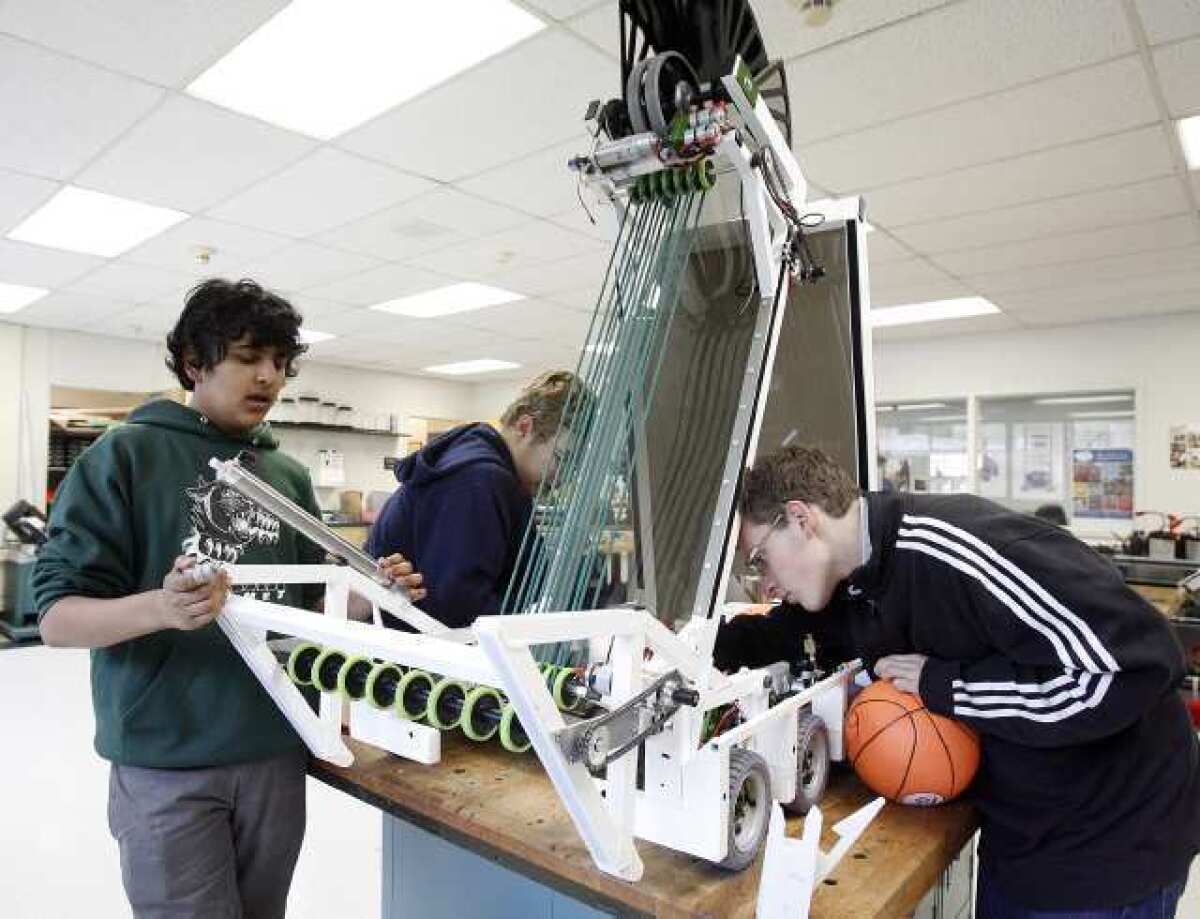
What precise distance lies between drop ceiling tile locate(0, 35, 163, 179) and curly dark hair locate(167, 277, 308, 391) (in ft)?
5.98

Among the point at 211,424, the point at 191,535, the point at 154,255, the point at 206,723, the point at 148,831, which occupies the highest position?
the point at 154,255

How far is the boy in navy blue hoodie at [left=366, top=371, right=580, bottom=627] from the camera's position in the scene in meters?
1.62

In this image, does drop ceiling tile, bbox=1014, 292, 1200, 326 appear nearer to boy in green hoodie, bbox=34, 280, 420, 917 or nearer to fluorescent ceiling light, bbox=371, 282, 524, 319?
fluorescent ceiling light, bbox=371, 282, 524, 319

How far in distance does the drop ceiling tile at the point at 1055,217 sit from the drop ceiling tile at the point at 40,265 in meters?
4.81

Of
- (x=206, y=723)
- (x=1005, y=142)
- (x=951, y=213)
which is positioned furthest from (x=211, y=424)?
(x=951, y=213)

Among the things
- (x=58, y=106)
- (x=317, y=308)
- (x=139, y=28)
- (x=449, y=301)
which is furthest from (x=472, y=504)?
(x=317, y=308)

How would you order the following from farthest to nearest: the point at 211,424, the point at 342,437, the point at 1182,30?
the point at 342,437 → the point at 1182,30 → the point at 211,424

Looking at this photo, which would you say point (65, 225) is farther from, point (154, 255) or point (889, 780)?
point (889, 780)

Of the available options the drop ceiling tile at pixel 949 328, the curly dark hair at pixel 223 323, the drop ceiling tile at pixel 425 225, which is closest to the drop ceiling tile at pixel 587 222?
the drop ceiling tile at pixel 425 225

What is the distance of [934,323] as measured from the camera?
6.48m

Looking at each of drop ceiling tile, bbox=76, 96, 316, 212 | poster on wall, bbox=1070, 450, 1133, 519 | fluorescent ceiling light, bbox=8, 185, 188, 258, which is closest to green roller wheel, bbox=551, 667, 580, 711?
drop ceiling tile, bbox=76, 96, 316, 212

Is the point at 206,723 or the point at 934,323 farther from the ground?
the point at 934,323

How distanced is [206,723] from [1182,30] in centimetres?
305

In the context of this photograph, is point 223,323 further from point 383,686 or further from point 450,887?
point 450,887
